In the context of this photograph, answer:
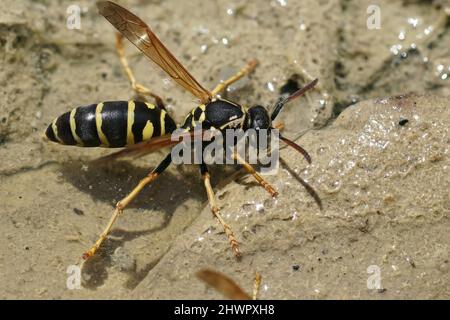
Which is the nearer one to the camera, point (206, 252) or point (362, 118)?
point (206, 252)

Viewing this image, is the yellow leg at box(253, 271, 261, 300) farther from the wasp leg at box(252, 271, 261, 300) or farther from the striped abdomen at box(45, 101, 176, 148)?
the striped abdomen at box(45, 101, 176, 148)

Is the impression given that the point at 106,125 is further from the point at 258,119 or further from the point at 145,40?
the point at 258,119

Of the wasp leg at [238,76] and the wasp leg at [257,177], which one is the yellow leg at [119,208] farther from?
the wasp leg at [238,76]

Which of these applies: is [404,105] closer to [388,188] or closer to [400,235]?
[388,188]

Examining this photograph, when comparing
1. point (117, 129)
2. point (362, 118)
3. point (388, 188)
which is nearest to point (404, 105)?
point (362, 118)

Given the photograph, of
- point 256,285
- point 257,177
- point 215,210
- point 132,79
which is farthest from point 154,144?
point 132,79

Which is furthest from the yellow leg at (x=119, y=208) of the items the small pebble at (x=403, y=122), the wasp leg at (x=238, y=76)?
the small pebble at (x=403, y=122)
